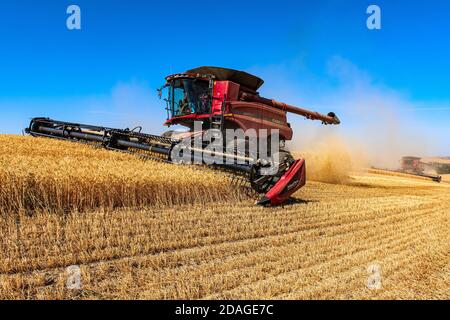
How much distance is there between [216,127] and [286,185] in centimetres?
274

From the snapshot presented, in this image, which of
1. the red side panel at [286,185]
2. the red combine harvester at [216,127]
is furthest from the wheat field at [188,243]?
the red combine harvester at [216,127]

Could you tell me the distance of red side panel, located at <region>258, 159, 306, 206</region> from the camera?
665 centimetres

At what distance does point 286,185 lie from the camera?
270 inches

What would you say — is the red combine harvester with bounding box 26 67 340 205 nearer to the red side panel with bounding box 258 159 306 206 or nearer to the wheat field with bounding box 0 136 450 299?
the red side panel with bounding box 258 159 306 206

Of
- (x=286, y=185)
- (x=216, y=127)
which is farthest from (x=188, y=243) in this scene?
(x=216, y=127)

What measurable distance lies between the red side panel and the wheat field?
25cm

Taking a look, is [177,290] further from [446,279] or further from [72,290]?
[446,279]

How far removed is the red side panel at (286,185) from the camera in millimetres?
6645

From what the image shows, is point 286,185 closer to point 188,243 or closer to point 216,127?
point 216,127

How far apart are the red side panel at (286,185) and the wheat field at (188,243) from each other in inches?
9.7

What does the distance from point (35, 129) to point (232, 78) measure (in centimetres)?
606

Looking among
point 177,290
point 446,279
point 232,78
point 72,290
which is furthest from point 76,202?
point 232,78

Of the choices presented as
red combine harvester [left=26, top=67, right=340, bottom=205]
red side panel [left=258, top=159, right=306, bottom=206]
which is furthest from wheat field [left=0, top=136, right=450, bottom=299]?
red combine harvester [left=26, top=67, right=340, bottom=205]

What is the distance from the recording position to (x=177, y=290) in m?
2.90
